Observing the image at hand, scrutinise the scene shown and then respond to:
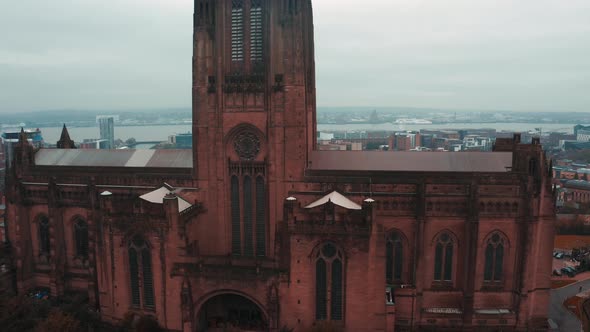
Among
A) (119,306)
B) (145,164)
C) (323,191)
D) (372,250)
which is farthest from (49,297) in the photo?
(372,250)

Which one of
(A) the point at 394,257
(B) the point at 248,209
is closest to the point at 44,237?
(B) the point at 248,209

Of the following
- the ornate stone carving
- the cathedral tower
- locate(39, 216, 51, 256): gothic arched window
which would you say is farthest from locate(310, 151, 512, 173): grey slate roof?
locate(39, 216, 51, 256): gothic arched window

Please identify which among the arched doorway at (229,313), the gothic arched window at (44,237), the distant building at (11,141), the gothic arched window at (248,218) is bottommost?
the arched doorway at (229,313)

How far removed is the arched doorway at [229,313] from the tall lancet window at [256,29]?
70.1 ft

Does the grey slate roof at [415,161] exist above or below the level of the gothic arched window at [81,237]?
above

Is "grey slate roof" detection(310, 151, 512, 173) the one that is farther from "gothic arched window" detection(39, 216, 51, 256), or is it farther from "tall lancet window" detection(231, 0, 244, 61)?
"gothic arched window" detection(39, 216, 51, 256)

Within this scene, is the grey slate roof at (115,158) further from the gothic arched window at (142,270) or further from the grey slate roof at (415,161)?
the grey slate roof at (415,161)

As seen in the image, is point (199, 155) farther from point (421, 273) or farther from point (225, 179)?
point (421, 273)

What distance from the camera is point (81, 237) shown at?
140ft

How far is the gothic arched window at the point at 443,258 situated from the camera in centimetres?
3559

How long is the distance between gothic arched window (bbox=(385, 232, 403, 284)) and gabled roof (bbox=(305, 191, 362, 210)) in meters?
5.20

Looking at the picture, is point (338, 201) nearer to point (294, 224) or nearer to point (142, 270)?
point (294, 224)

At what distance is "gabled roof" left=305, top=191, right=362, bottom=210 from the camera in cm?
3226

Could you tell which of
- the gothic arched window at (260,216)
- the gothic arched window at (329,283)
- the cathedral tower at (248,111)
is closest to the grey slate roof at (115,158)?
the cathedral tower at (248,111)
